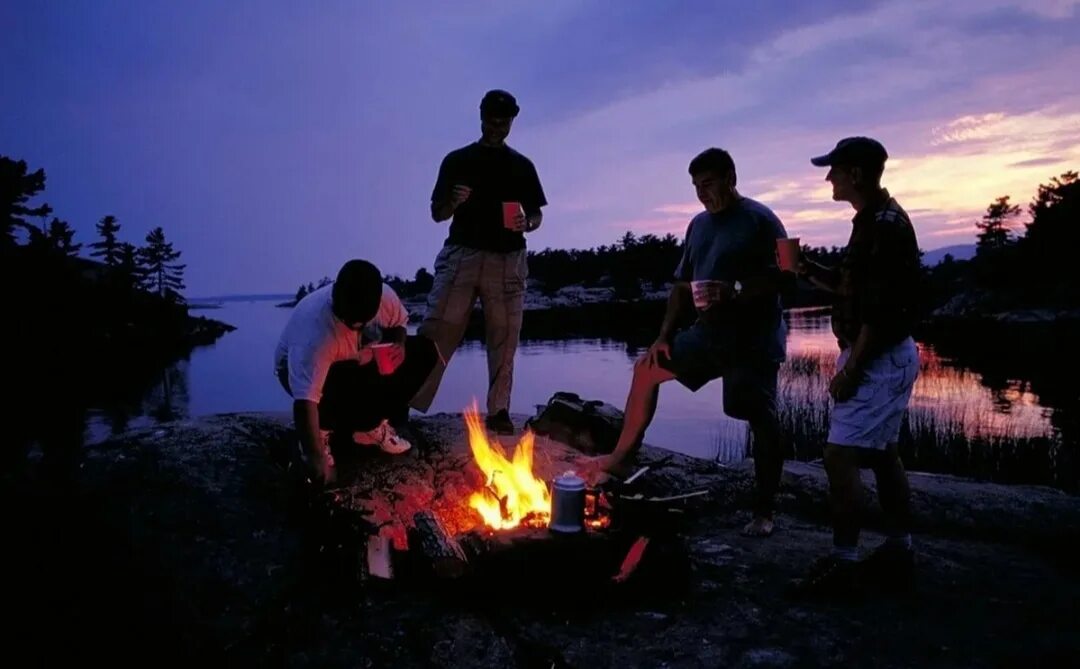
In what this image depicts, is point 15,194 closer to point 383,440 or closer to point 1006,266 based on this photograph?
point 383,440

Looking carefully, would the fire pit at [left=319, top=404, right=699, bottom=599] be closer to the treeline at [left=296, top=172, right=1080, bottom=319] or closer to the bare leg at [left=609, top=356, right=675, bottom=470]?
the bare leg at [left=609, top=356, right=675, bottom=470]

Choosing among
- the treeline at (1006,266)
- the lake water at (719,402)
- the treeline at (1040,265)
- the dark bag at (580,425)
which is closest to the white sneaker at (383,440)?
the dark bag at (580,425)

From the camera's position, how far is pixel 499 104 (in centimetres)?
571

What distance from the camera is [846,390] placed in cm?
349

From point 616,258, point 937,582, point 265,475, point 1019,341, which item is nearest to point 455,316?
point 265,475

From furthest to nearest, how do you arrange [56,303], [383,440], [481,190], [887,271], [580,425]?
[56,303]
[580,425]
[481,190]
[383,440]
[887,271]

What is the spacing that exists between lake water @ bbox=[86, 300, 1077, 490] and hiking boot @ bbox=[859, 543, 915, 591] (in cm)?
608

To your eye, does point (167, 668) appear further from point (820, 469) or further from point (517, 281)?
point (820, 469)

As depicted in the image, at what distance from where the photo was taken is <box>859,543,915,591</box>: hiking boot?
375cm

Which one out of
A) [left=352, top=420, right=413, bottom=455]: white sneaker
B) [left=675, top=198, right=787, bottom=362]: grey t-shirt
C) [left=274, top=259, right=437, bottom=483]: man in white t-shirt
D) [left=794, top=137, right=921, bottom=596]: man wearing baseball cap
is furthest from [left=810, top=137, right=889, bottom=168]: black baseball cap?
[left=352, top=420, right=413, bottom=455]: white sneaker

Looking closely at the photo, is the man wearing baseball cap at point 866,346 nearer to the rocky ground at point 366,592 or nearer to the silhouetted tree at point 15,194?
the rocky ground at point 366,592

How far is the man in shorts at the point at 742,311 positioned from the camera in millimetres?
4445

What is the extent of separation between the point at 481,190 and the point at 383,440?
2.19 meters

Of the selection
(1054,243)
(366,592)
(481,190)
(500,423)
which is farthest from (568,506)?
(1054,243)
